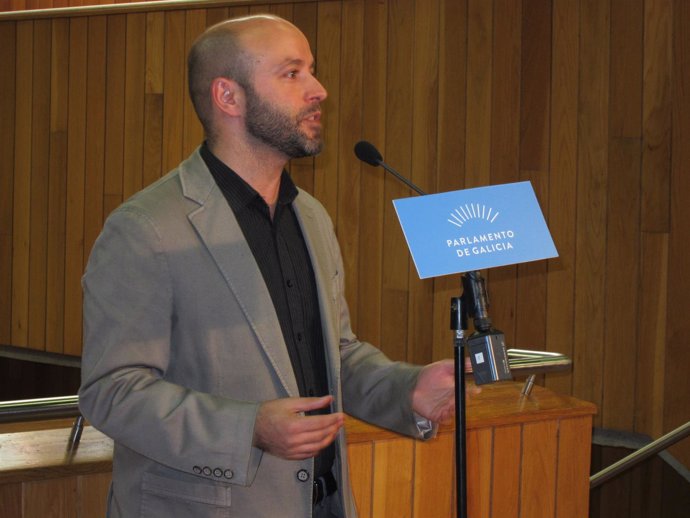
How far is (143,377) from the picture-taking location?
1.40m

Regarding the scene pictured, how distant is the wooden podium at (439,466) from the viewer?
197 centimetres

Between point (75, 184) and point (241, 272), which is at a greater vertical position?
point (75, 184)

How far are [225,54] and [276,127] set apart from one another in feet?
0.52

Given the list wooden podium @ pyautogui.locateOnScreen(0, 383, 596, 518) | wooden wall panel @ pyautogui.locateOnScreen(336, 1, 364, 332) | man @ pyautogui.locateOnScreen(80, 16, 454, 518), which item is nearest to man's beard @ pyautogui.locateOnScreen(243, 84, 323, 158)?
man @ pyautogui.locateOnScreen(80, 16, 454, 518)

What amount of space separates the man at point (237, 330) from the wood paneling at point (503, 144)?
2932 millimetres

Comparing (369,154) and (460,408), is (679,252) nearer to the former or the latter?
(369,154)

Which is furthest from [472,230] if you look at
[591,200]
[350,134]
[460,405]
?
[350,134]

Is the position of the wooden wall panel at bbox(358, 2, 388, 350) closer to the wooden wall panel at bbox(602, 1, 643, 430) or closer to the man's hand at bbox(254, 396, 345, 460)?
the wooden wall panel at bbox(602, 1, 643, 430)

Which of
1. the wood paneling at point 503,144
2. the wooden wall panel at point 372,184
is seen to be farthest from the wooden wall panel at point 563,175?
the wooden wall panel at point 372,184

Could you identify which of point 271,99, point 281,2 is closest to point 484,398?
point 271,99

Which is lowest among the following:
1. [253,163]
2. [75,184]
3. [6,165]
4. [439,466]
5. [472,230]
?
[439,466]

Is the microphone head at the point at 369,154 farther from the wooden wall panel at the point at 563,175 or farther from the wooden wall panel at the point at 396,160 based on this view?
the wooden wall panel at the point at 396,160

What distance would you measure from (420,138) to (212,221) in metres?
3.47

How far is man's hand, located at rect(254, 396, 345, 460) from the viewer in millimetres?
1350
